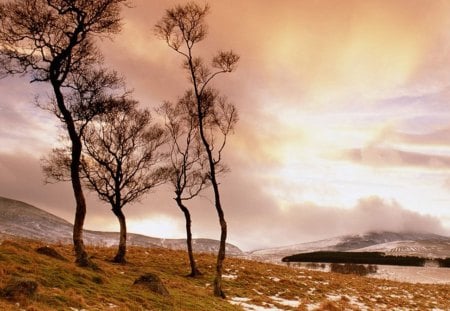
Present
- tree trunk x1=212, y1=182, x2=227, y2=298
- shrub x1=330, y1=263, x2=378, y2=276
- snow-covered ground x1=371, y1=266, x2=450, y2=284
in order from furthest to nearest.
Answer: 1. shrub x1=330, y1=263, x2=378, y2=276
2. snow-covered ground x1=371, y1=266, x2=450, y2=284
3. tree trunk x1=212, y1=182, x2=227, y2=298

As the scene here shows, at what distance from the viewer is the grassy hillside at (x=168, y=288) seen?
15805 millimetres

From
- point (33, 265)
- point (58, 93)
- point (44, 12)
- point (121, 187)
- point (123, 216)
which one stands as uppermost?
point (44, 12)

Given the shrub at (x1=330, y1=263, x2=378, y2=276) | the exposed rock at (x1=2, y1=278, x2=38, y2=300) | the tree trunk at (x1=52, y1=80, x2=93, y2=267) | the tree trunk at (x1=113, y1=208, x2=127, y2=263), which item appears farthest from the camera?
the shrub at (x1=330, y1=263, x2=378, y2=276)

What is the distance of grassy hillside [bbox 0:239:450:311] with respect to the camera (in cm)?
1580

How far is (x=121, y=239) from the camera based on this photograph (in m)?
34.8

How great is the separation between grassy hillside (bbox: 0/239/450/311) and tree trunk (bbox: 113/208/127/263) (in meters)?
1.15

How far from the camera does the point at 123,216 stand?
35.8 metres

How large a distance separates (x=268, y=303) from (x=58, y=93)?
17.7 m

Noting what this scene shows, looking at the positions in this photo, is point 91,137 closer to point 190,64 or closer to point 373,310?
point 190,64

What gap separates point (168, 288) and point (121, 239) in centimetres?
1142

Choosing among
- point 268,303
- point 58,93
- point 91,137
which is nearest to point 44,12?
point 58,93

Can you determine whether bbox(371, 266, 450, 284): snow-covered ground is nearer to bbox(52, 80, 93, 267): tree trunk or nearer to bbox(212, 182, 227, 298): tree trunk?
bbox(212, 182, 227, 298): tree trunk

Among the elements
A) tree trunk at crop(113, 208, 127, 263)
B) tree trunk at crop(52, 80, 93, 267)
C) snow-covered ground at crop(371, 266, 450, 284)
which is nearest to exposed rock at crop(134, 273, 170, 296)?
tree trunk at crop(52, 80, 93, 267)

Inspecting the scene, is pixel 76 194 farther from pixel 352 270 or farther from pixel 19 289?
pixel 352 270
